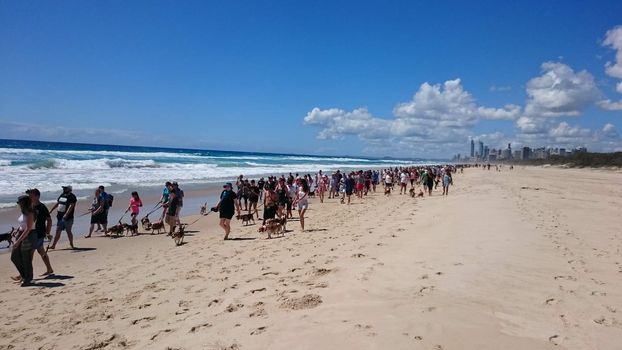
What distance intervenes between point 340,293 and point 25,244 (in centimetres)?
587

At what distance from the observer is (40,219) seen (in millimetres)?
7785

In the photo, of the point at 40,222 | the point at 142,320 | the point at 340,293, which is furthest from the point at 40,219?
the point at 340,293

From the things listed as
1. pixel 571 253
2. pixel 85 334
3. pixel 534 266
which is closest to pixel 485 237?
pixel 571 253

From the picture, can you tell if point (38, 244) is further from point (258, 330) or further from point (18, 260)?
point (258, 330)

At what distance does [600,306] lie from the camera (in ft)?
17.1

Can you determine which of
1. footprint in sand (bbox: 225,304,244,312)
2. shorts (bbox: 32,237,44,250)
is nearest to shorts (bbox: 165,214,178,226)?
shorts (bbox: 32,237,44,250)

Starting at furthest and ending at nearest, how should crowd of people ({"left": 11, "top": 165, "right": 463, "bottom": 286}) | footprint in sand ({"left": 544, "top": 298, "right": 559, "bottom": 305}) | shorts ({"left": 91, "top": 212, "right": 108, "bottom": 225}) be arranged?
shorts ({"left": 91, "top": 212, "right": 108, "bottom": 225}), crowd of people ({"left": 11, "top": 165, "right": 463, "bottom": 286}), footprint in sand ({"left": 544, "top": 298, "right": 559, "bottom": 305})

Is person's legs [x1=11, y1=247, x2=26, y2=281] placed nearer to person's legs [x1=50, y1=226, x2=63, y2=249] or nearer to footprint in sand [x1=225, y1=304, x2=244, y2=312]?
person's legs [x1=50, y1=226, x2=63, y2=249]

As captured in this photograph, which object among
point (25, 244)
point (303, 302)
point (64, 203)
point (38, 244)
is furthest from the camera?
point (64, 203)

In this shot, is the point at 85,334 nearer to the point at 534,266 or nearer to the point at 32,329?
the point at 32,329

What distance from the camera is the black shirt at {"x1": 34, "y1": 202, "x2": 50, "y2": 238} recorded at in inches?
303

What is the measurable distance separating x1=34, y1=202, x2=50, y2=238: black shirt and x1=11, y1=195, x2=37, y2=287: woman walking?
0.32 metres

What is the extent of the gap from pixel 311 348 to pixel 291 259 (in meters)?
4.33

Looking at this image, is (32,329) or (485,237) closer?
(32,329)
